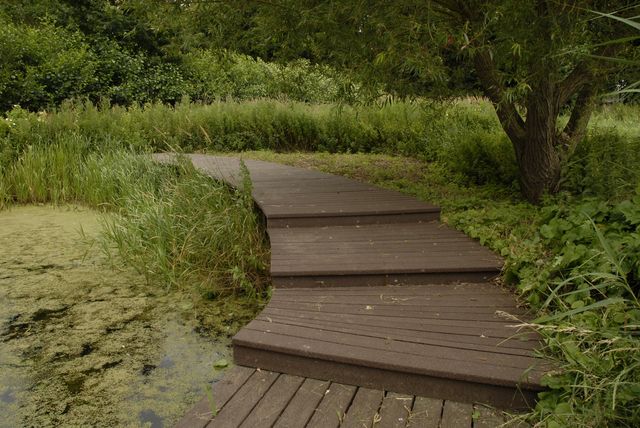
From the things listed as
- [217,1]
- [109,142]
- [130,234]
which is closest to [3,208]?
[109,142]

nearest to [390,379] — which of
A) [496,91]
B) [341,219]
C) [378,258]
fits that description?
[378,258]

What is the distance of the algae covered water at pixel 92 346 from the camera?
8.61 ft

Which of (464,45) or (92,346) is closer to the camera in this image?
(464,45)

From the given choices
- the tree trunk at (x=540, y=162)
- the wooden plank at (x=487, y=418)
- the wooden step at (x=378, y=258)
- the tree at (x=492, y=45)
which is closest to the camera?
the wooden plank at (x=487, y=418)

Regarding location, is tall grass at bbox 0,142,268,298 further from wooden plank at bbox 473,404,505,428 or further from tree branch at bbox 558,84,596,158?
tree branch at bbox 558,84,596,158

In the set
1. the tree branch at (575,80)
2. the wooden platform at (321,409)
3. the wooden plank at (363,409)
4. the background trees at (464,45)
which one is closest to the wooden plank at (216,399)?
the wooden platform at (321,409)

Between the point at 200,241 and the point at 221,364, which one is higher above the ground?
the point at 200,241

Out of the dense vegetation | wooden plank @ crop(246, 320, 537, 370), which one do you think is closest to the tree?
the dense vegetation

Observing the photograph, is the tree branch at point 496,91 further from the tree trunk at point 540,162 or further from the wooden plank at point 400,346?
the wooden plank at point 400,346

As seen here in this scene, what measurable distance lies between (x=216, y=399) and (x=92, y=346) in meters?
1.35

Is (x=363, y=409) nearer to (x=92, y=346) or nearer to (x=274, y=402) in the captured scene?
(x=274, y=402)

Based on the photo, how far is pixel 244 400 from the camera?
2.21 m

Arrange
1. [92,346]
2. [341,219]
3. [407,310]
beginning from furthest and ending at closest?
[341,219] < [92,346] < [407,310]

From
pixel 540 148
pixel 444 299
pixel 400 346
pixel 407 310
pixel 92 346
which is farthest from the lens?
pixel 540 148
